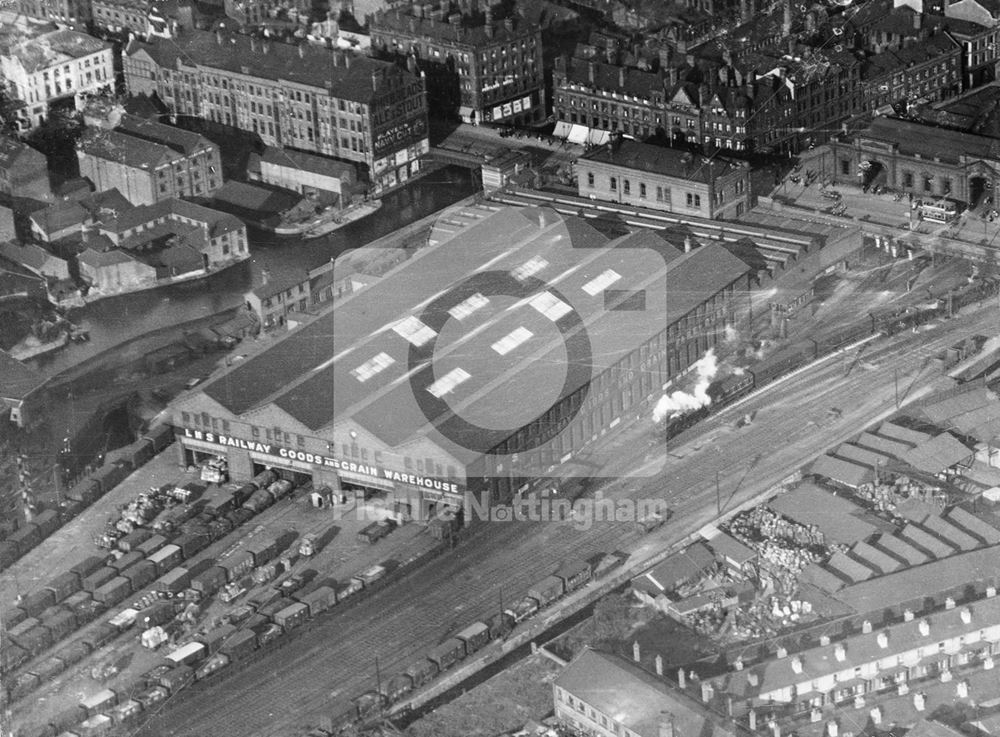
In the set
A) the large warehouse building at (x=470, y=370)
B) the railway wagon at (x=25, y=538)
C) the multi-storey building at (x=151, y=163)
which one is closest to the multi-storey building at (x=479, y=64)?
the multi-storey building at (x=151, y=163)

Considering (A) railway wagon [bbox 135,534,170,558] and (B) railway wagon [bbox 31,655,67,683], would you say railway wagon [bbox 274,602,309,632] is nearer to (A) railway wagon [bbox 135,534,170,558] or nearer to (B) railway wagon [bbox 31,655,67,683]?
(A) railway wagon [bbox 135,534,170,558]

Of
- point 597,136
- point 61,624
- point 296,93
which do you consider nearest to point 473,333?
point 61,624

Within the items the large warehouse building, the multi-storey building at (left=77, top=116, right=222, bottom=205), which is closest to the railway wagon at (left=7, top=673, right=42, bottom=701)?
the large warehouse building

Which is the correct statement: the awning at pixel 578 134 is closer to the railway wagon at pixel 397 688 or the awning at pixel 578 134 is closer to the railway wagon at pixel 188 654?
the railway wagon at pixel 188 654

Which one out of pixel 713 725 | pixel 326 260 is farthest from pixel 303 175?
pixel 713 725

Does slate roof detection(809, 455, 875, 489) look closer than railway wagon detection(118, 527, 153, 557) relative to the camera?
No

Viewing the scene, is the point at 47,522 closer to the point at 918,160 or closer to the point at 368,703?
the point at 368,703

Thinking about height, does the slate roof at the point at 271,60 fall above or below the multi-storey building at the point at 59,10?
above
